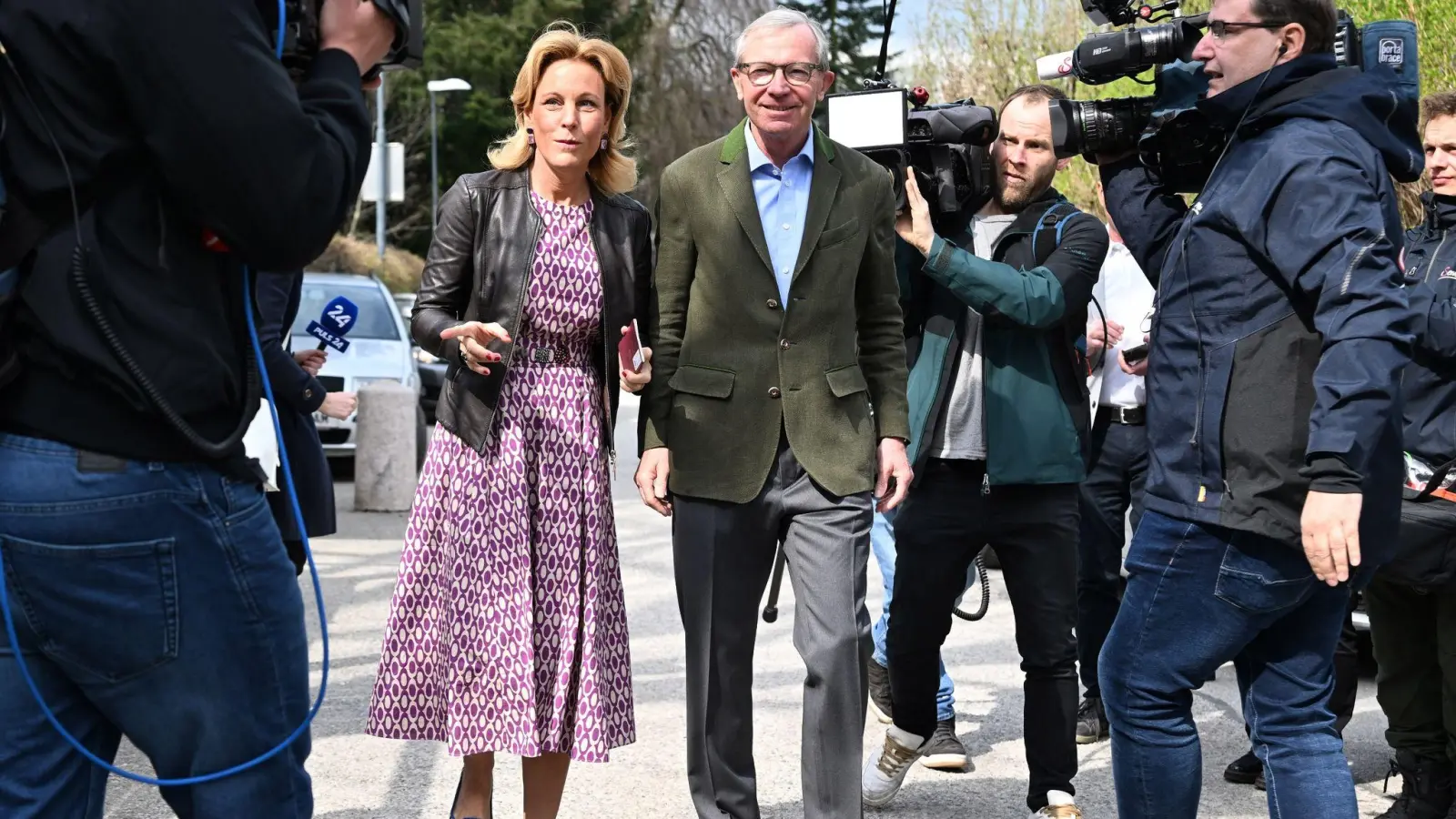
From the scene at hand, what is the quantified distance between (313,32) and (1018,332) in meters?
2.98

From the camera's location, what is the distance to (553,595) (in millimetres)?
4508

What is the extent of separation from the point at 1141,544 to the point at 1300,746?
548 mm

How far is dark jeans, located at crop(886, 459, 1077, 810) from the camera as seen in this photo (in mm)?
4879

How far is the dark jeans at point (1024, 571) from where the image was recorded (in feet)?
16.0

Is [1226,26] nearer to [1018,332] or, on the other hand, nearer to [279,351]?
[1018,332]

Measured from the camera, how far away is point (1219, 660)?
354 centimetres

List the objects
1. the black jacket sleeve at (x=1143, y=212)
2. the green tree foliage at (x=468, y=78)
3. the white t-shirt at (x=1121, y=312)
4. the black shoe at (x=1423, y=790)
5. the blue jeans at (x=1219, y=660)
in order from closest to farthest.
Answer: the blue jeans at (x=1219, y=660), the black jacket sleeve at (x=1143, y=212), the black shoe at (x=1423, y=790), the white t-shirt at (x=1121, y=312), the green tree foliage at (x=468, y=78)

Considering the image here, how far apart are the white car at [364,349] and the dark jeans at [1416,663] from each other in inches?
374

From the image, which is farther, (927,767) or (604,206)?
(927,767)

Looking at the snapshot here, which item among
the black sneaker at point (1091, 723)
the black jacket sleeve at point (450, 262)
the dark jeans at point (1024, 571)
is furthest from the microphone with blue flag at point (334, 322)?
the black sneaker at point (1091, 723)

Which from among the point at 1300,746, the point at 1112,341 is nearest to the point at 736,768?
the point at 1300,746

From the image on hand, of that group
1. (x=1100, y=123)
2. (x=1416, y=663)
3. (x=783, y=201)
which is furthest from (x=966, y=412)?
(x=1416, y=663)

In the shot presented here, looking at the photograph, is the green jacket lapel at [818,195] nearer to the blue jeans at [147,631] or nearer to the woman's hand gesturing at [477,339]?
the woman's hand gesturing at [477,339]

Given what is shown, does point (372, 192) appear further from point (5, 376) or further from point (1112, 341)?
point (5, 376)
